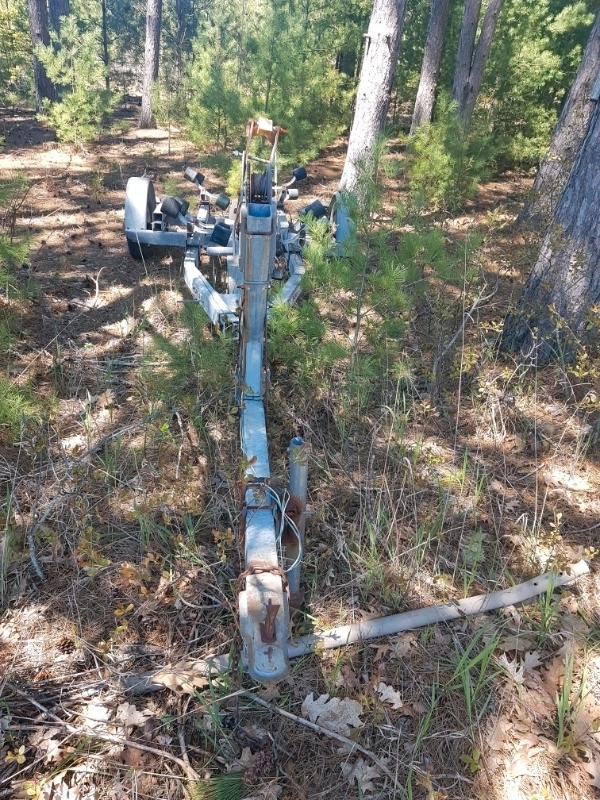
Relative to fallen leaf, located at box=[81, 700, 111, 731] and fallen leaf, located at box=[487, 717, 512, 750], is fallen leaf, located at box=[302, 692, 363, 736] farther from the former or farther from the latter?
fallen leaf, located at box=[81, 700, 111, 731]

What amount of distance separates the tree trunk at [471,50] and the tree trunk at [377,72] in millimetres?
3501

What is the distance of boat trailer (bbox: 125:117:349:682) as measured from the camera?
62.6 inches

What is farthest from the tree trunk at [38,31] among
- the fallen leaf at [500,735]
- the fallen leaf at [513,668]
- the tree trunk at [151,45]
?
the fallen leaf at [500,735]

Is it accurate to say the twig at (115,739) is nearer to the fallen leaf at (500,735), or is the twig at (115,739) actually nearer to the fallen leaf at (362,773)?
the fallen leaf at (362,773)

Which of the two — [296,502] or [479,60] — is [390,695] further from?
[479,60]

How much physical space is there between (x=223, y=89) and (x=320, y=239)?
6.84 meters

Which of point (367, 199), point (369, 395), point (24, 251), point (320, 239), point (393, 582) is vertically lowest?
point (393, 582)

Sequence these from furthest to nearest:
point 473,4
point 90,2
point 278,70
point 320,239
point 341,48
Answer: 1. point 90,2
2. point 341,48
3. point 473,4
4. point 278,70
5. point 320,239

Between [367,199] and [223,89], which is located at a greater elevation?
[223,89]

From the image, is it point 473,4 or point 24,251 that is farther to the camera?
point 473,4

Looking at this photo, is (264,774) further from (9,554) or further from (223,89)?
(223,89)

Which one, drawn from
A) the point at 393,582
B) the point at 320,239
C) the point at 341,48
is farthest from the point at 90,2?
the point at 393,582

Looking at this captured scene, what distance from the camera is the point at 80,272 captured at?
5.28 meters

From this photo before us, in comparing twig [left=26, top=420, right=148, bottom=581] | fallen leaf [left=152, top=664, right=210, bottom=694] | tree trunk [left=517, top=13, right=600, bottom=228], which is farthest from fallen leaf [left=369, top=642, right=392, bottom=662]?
tree trunk [left=517, top=13, right=600, bottom=228]
